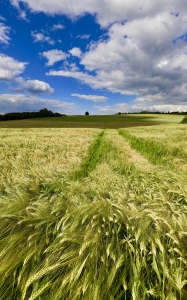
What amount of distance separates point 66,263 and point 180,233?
1.13 m

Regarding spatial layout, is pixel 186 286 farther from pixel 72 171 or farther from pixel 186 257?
pixel 72 171

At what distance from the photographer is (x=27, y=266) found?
6.61 ft

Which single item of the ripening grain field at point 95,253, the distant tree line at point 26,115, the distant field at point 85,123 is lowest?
the distant field at point 85,123

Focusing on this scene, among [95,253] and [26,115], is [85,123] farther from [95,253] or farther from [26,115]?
[95,253]

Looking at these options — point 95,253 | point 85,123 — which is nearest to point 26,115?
point 85,123

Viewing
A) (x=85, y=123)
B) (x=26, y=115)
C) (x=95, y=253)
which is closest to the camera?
(x=95, y=253)

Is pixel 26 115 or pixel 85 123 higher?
pixel 26 115

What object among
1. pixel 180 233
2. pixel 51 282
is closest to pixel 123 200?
pixel 180 233

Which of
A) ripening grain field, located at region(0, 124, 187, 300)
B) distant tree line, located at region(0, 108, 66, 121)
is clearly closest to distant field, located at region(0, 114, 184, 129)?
distant tree line, located at region(0, 108, 66, 121)

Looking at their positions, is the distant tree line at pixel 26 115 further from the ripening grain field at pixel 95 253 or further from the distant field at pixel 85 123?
the ripening grain field at pixel 95 253

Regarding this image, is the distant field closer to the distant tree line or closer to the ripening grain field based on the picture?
the distant tree line

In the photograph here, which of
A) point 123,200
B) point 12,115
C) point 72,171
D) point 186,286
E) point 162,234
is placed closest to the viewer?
point 186,286

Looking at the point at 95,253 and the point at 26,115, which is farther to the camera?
the point at 26,115

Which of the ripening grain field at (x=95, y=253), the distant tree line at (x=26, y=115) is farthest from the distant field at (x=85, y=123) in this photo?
the ripening grain field at (x=95, y=253)
